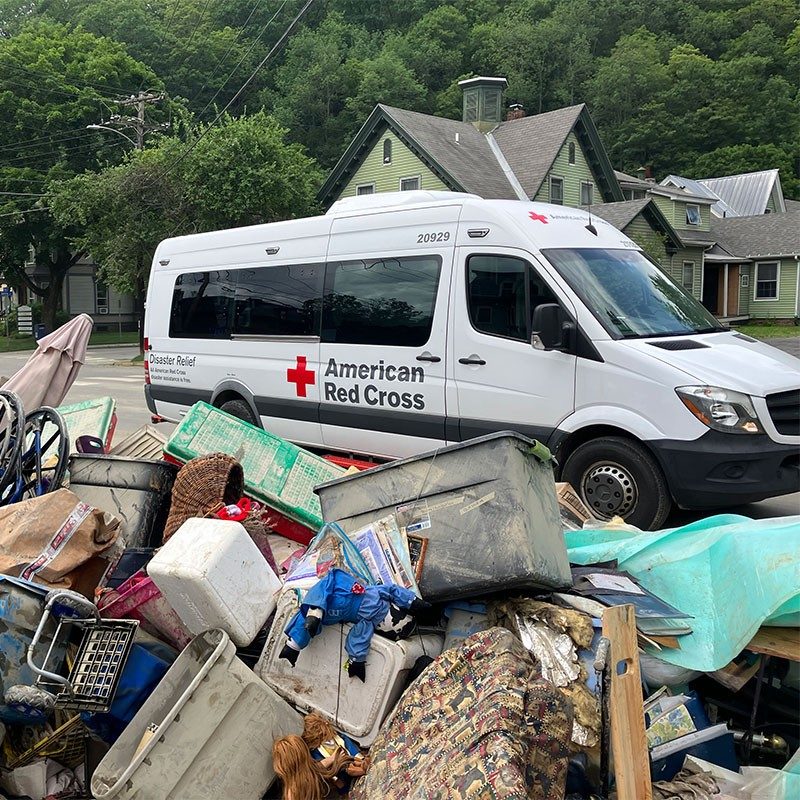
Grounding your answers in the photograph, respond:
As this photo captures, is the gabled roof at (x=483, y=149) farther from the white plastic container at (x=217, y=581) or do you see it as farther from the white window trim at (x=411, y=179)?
the white plastic container at (x=217, y=581)

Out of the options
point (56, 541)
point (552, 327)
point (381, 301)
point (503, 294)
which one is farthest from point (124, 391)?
point (56, 541)

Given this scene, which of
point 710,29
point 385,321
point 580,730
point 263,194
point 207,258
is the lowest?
point 580,730

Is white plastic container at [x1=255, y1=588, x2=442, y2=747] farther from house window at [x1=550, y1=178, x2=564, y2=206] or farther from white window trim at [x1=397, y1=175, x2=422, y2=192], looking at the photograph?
house window at [x1=550, y1=178, x2=564, y2=206]

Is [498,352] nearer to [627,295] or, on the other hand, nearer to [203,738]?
[627,295]

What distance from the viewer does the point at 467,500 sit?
3.81m

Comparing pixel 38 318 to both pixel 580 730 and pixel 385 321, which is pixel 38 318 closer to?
pixel 385 321

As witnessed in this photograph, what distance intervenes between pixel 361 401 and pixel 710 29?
6259cm

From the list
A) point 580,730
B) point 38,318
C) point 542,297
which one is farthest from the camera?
point 38,318

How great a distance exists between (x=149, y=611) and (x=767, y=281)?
38.4 m

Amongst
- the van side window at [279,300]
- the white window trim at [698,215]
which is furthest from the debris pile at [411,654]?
the white window trim at [698,215]

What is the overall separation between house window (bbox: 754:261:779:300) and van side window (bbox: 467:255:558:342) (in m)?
34.3

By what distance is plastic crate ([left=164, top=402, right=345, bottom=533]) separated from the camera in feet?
17.6

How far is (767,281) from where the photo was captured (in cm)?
3741

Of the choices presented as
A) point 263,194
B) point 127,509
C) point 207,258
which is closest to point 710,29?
point 263,194
